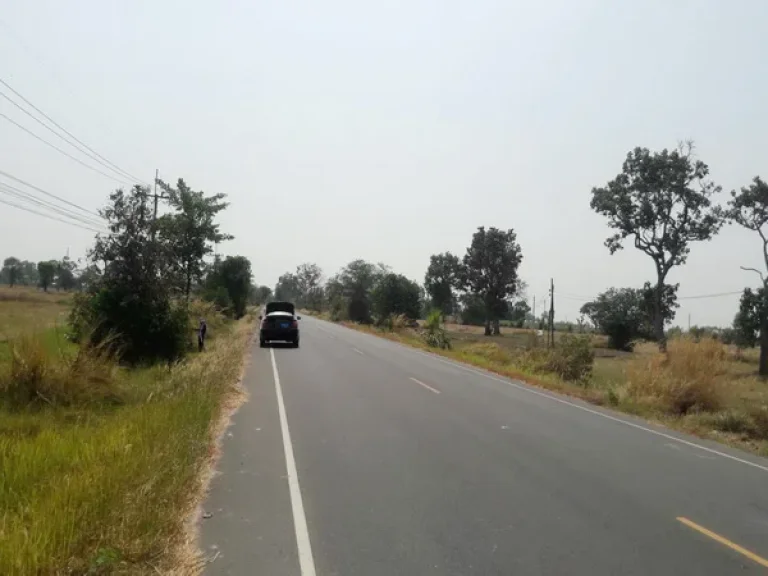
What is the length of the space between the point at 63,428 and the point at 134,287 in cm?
1101

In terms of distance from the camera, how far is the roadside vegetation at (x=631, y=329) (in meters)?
16.4

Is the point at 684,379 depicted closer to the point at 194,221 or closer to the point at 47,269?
the point at 194,221

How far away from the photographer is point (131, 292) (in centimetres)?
1969

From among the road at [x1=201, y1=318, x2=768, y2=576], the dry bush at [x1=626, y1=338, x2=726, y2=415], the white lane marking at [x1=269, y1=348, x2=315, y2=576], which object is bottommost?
the white lane marking at [x1=269, y1=348, x2=315, y2=576]

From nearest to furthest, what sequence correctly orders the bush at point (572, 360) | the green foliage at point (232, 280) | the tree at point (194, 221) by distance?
the bush at point (572, 360), the tree at point (194, 221), the green foliage at point (232, 280)

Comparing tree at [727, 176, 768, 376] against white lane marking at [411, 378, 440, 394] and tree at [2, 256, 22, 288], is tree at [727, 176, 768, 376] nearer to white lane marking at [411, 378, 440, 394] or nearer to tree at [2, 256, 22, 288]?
white lane marking at [411, 378, 440, 394]

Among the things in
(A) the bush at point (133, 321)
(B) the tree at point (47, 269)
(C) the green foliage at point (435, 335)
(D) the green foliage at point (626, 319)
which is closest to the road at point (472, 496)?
(A) the bush at point (133, 321)

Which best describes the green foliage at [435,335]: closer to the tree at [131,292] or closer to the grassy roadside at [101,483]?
Answer: the tree at [131,292]

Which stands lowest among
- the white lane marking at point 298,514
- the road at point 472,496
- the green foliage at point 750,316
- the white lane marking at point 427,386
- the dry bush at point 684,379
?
the white lane marking at point 298,514

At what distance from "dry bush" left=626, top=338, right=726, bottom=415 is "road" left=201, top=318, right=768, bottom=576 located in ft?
12.1

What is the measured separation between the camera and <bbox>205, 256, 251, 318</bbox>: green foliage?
56031mm

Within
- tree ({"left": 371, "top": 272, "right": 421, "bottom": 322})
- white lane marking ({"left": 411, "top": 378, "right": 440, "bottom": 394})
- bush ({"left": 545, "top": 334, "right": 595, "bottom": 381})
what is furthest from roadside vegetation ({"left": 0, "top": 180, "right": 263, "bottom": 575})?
tree ({"left": 371, "top": 272, "right": 421, "bottom": 322})

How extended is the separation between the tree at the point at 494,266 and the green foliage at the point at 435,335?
126ft

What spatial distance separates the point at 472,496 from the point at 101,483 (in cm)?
371
